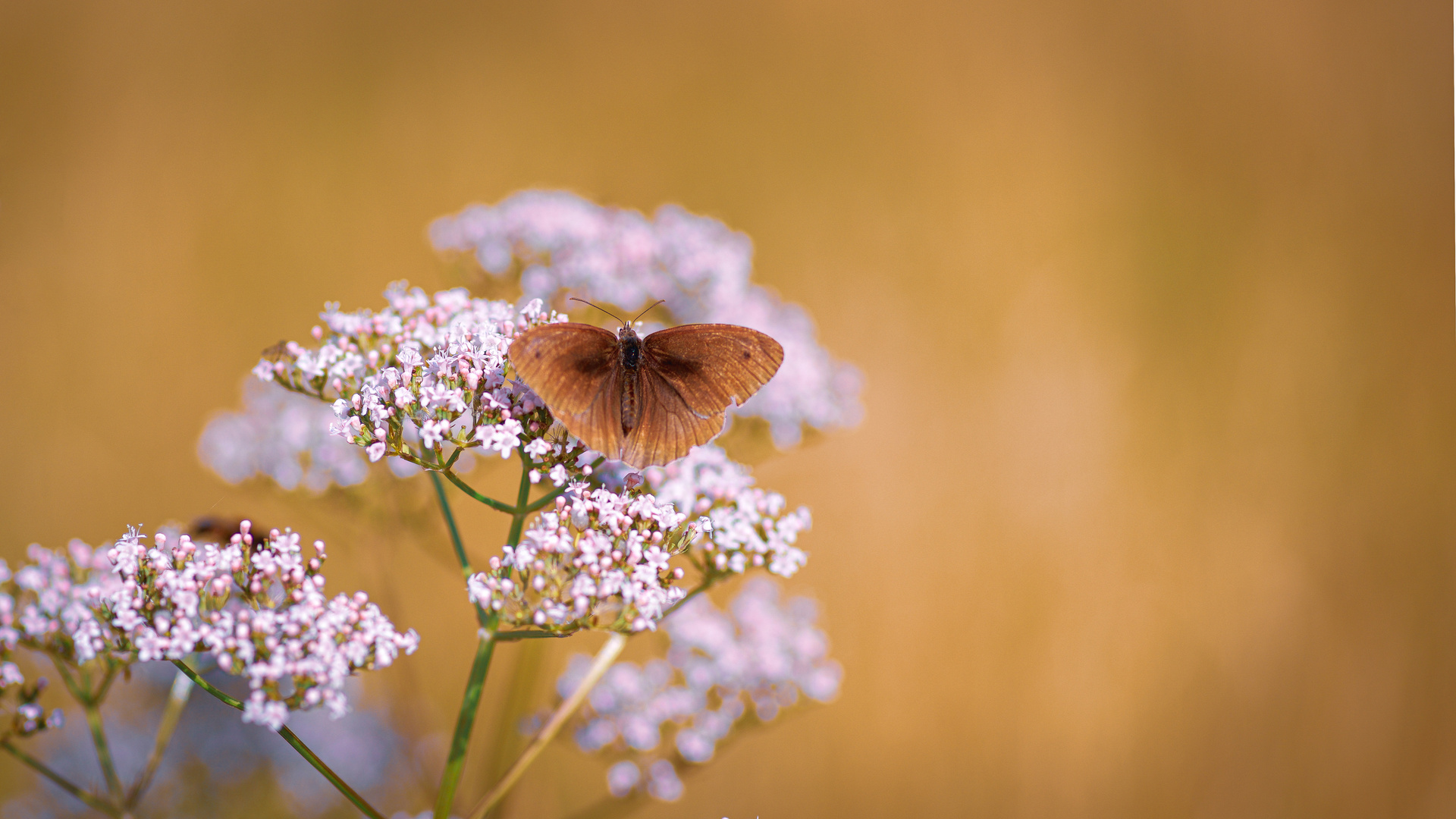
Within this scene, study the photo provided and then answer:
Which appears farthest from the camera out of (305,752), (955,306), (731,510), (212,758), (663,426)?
(955,306)

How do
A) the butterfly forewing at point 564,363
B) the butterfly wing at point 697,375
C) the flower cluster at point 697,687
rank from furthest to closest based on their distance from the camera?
the flower cluster at point 697,687 < the butterfly wing at point 697,375 < the butterfly forewing at point 564,363

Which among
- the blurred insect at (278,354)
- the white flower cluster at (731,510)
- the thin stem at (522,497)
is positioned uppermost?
the blurred insect at (278,354)

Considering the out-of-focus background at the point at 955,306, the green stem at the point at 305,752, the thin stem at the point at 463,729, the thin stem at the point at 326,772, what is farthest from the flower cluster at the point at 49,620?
the out-of-focus background at the point at 955,306

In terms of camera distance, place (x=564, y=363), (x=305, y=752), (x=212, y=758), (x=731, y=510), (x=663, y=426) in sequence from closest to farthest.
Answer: (x=305, y=752), (x=564, y=363), (x=663, y=426), (x=731, y=510), (x=212, y=758)

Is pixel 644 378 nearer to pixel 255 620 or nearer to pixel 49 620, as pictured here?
pixel 255 620

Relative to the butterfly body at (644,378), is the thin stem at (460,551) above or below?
below

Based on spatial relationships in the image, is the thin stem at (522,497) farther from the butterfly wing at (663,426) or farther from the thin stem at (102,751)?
the thin stem at (102,751)

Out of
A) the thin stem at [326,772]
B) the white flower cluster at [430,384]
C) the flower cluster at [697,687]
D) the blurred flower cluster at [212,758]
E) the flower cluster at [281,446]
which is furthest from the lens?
the blurred flower cluster at [212,758]

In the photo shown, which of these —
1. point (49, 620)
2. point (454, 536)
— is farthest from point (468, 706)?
point (49, 620)
